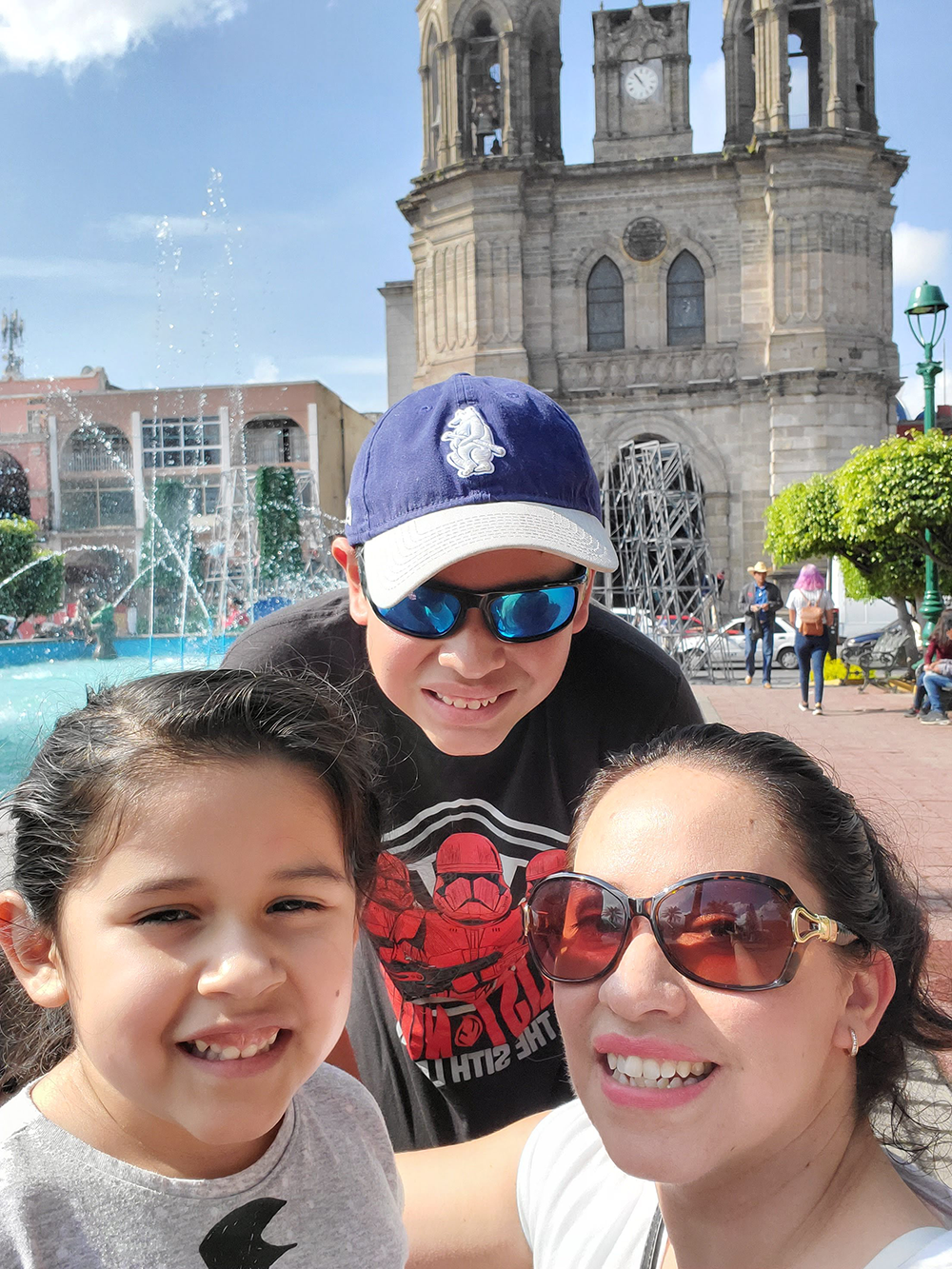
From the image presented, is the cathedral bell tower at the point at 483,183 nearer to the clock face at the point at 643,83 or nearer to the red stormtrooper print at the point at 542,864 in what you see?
the clock face at the point at 643,83

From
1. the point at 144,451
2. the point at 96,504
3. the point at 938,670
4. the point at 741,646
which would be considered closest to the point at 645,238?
the point at 741,646

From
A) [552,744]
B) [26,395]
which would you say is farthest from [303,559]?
[552,744]

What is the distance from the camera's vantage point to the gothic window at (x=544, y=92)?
31.8 metres

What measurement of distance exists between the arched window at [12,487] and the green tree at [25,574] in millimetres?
11754

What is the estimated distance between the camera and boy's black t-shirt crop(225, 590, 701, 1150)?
6.61 feet

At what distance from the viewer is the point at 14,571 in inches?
1244

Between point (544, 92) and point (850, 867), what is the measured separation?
113 ft

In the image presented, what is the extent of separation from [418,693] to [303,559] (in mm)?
39120

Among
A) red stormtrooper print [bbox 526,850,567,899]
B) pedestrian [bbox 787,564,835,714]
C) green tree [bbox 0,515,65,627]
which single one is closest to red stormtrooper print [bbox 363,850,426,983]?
red stormtrooper print [bbox 526,850,567,899]

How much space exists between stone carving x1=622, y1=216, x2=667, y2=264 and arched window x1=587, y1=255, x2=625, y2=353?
70 centimetres

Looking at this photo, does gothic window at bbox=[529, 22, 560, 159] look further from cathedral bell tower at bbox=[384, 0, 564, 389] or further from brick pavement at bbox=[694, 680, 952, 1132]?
brick pavement at bbox=[694, 680, 952, 1132]

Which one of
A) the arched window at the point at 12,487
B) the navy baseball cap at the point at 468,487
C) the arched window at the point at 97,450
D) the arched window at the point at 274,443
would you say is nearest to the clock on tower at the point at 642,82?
the arched window at the point at 274,443

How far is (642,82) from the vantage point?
31.7 m

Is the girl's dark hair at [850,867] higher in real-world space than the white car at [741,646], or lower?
higher
